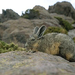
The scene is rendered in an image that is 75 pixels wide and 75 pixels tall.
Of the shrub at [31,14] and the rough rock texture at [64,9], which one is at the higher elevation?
the rough rock texture at [64,9]

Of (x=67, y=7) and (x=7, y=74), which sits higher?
(x=67, y=7)

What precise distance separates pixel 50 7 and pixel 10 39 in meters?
41.2

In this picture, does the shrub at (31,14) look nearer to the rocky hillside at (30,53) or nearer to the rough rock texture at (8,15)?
the rocky hillside at (30,53)

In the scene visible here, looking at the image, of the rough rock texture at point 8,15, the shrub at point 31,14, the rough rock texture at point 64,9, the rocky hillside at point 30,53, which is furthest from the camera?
the rough rock texture at point 64,9

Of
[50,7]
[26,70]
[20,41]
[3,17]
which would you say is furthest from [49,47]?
[50,7]

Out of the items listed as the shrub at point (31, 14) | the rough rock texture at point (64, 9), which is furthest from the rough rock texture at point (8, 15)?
the rough rock texture at point (64, 9)

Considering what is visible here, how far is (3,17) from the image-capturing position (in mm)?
31250

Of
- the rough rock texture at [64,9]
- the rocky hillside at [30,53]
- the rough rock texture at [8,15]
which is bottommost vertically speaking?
the rocky hillside at [30,53]

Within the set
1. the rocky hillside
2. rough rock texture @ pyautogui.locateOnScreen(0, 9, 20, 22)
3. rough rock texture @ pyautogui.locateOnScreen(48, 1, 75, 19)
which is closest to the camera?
the rocky hillside

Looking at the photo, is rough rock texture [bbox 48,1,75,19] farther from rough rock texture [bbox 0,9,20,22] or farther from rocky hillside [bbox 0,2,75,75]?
rough rock texture [bbox 0,9,20,22]

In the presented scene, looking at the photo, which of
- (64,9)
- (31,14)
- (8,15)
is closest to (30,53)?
(31,14)

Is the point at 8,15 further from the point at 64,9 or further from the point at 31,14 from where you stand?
the point at 64,9

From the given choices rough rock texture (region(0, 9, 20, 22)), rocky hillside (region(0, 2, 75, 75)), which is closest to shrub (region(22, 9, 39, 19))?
rocky hillside (region(0, 2, 75, 75))

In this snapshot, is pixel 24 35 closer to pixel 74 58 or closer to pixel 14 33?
pixel 14 33
